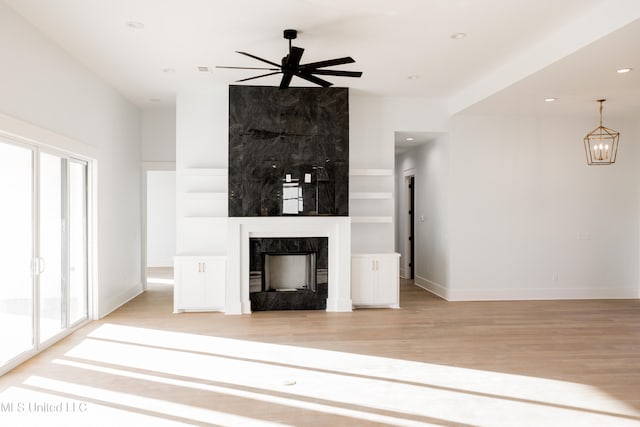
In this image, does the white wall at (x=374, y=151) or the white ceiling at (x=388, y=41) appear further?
the white wall at (x=374, y=151)

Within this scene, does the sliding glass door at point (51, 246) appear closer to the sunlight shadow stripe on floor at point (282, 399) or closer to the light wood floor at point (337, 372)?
the light wood floor at point (337, 372)

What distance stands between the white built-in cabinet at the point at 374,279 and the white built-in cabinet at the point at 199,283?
6.07 ft

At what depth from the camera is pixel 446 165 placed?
7.59 m

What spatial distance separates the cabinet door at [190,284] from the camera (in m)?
6.49

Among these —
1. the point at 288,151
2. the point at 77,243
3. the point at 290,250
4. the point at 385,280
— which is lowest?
the point at 385,280

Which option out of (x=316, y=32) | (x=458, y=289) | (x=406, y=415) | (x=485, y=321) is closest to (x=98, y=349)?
(x=406, y=415)

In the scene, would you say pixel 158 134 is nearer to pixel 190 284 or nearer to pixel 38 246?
pixel 190 284

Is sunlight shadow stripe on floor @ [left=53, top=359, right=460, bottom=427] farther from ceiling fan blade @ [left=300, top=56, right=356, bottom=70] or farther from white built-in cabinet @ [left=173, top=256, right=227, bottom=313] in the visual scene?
ceiling fan blade @ [left=300, top=56, right=356, bottom=70]

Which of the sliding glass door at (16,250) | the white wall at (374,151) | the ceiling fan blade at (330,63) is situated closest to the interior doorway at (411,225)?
the white wall at (374,151)

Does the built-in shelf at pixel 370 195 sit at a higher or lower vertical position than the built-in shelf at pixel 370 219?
higher

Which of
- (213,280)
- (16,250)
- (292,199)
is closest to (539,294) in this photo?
(292,199)

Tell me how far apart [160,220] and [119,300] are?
206 inches

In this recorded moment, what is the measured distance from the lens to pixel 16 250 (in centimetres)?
423

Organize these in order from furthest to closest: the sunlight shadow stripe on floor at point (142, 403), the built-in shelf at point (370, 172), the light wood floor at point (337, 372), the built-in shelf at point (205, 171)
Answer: the built-in shelf at point (370, 172), the built-in shelf at point (205, 171), the light wood floor at point (337, 372), the sunlight shadow stripe on floor at point (142, 403)
